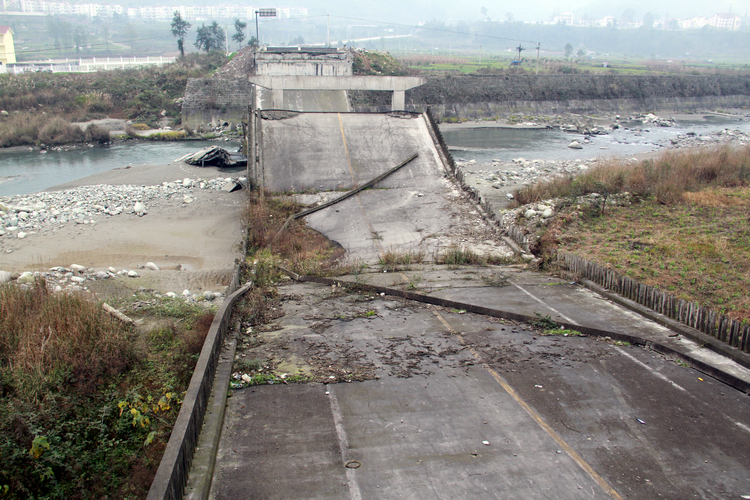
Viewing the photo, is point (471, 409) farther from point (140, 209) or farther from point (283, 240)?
point (140, 209)

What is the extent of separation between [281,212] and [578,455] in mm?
10082

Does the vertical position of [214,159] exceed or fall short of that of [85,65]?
it falls short

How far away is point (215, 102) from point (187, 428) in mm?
43949

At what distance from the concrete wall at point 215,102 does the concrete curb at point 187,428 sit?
133 feet

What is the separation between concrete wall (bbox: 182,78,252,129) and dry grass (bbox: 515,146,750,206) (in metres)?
32.8

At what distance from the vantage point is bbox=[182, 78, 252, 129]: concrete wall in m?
44.3

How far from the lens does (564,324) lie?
25.4 ft

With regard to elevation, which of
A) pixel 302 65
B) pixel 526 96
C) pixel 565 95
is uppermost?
pixel 302 65

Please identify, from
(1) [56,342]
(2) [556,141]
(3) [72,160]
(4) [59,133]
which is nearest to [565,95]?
(2) [556,141]

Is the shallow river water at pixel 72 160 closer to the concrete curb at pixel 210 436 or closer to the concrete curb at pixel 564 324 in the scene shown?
the concrete curb at pixel 564 324

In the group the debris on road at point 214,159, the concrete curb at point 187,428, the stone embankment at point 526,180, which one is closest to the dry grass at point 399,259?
the stone embankment at point 526,180

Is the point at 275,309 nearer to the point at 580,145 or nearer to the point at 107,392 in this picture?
the point at 107,392

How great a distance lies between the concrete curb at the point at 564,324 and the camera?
6311 mm

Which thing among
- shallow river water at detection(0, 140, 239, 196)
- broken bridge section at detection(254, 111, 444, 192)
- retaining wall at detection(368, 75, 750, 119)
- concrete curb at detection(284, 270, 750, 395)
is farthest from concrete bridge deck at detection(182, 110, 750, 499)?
retaining wall at detection(368, 75, 750, 119)
